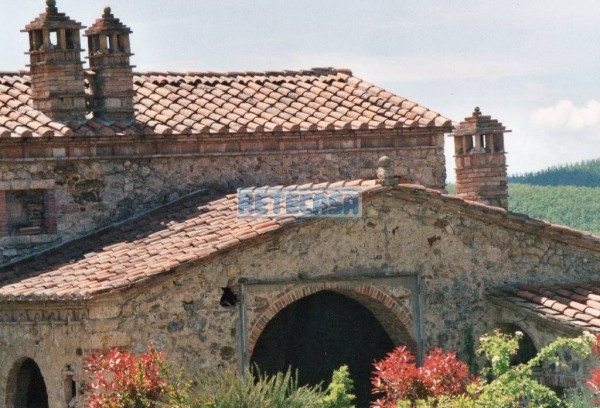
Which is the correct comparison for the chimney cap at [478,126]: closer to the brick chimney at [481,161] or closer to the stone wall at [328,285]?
the brick chimney at [481,161]

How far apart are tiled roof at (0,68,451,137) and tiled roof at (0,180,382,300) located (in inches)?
53.5

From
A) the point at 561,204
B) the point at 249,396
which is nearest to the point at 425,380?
the point at 249,396

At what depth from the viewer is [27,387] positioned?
64.7 feet

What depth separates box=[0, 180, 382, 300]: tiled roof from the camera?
696 inches

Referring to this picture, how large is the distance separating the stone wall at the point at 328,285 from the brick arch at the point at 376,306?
0.02 m

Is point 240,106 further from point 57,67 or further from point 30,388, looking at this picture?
point 30,388

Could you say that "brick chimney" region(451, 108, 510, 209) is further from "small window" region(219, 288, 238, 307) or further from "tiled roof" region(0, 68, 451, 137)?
"small window" region(219, 288, 238, 307)

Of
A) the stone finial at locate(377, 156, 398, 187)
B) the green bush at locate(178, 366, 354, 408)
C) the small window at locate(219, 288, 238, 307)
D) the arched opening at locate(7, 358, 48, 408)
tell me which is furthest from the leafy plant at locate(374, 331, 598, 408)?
the arched opening at locate(7, 358, 48, 408)

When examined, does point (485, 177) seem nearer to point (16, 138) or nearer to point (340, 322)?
point (340, 322)

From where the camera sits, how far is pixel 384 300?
62.9 ft

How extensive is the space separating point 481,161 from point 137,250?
24.7 ft

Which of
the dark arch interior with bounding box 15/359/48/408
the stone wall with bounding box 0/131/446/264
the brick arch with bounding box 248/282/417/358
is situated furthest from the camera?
the stone wall with bounding box 0/131/446/264

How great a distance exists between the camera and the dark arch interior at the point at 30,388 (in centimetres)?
1959

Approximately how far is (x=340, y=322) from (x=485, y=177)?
466 cm
